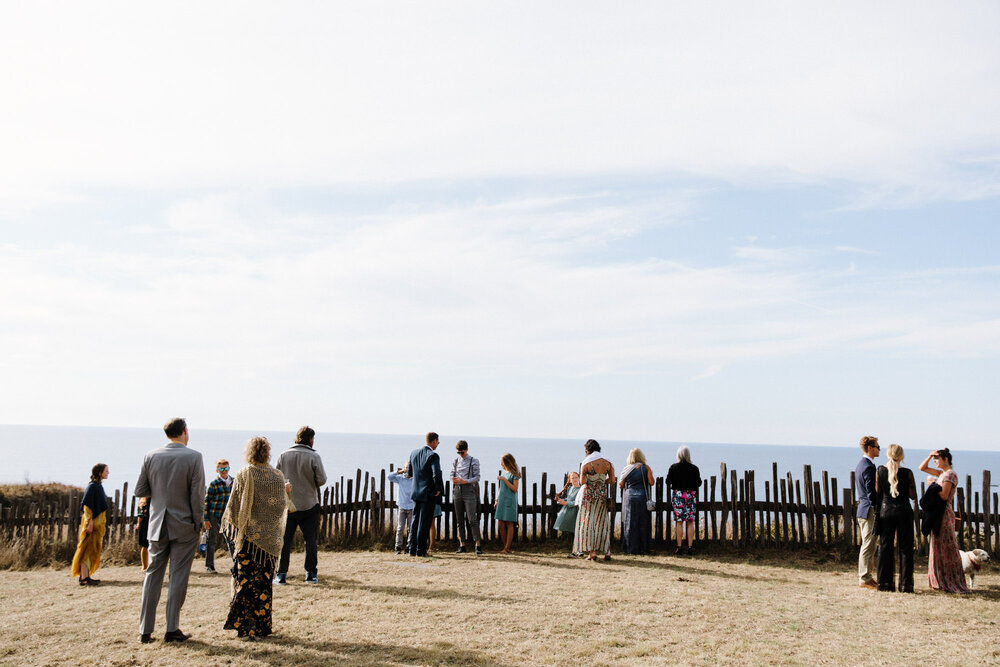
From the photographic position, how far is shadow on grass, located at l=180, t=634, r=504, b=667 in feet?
18.0

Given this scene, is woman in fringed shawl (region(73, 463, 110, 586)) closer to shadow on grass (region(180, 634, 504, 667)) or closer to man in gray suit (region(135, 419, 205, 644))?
man in gray suit (region(135, 419, 205, 644))

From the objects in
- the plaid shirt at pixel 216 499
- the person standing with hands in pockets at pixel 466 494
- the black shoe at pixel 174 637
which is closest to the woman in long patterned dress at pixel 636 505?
the person standing with hands in pockets at pixel 466 494

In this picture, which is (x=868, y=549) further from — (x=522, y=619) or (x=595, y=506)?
(x=522, y=619)

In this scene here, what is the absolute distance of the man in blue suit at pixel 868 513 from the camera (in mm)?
8906

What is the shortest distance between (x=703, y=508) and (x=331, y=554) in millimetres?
5676

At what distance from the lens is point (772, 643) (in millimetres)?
6234

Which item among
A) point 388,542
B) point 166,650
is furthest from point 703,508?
point 166,650

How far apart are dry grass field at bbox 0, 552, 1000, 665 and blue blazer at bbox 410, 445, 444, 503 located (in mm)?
1034

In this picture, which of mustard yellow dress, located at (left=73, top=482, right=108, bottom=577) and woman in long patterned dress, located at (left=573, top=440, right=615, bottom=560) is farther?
woman in long patterned dress, located at (left=573, top=440, right=615, bottom=560)

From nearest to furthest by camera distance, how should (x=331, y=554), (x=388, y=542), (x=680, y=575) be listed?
(x=680, y=575) < (x=331, y=554) < (x=388, y=542)

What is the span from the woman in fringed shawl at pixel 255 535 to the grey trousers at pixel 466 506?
519 cm

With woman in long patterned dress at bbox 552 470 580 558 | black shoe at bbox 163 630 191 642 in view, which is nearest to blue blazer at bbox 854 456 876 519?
woman in long patterned dress at bbox 552 470 580 558

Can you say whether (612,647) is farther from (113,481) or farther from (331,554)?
(113,481)

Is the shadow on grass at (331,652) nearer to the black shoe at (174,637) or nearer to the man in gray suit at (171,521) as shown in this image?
the black shoe at (174,637)
